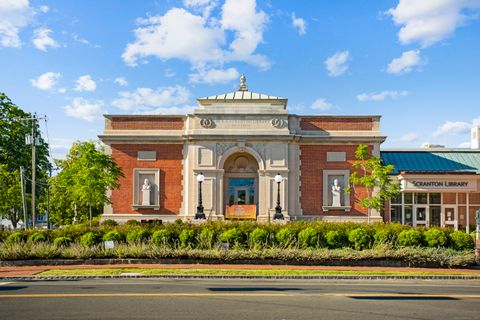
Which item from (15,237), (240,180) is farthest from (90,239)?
(240,180)

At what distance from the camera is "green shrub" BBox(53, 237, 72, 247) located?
23062mm

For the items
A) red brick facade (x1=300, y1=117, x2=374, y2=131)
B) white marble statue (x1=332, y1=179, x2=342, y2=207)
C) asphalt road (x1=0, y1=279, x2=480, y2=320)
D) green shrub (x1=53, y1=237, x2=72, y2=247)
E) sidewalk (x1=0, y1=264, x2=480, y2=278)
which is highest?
red brick facade (x1=300, y1=117, x2=374, y2=131)

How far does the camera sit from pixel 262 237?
23.4 metres

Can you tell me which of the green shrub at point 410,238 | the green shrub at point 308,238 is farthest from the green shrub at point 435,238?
the green shrub at point 308,238

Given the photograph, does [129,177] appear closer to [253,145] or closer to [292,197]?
[253,145]

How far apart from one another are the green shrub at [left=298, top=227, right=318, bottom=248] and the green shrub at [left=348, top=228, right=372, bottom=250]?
1528 millimetres

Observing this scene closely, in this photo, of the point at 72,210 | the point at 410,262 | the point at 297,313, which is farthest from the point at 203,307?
the point at 72,210

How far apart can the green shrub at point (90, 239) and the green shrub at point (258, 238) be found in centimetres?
674

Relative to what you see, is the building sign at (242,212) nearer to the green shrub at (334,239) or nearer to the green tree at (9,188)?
the green shrub at (334,239)

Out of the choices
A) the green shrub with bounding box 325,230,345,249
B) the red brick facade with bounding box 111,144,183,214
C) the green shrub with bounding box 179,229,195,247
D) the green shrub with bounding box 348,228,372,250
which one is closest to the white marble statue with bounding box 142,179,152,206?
the red brick facade with bounding box 111,144,183,214

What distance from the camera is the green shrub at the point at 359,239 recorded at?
917 inches

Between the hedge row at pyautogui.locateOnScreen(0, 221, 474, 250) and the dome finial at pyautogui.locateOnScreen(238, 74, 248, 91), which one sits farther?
the dome finial at pyautogui.locateOnScreen(238, 74, 248, 91)

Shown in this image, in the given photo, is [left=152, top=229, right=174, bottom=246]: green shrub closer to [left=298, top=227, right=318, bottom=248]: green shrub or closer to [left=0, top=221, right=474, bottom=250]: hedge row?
[left=0, top=221, right=474, bottom=250]: hedge row

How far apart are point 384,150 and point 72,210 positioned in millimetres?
34014
